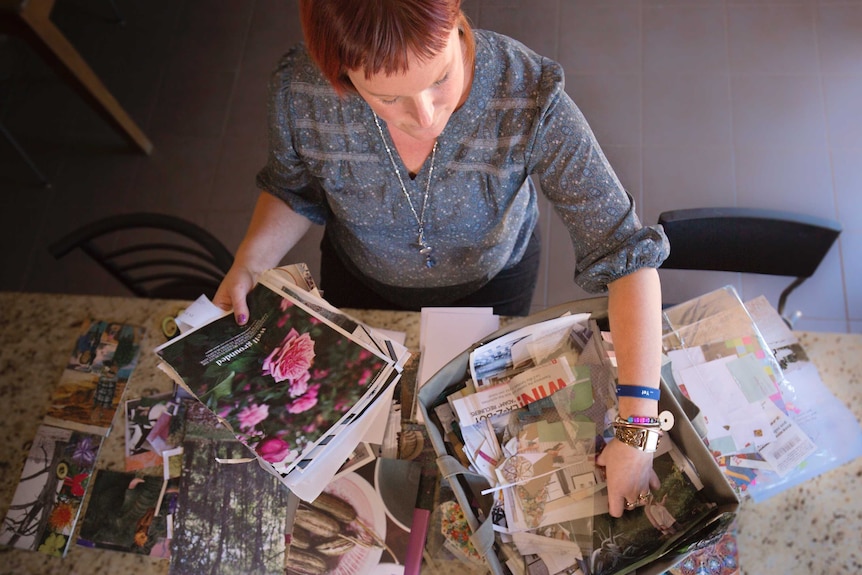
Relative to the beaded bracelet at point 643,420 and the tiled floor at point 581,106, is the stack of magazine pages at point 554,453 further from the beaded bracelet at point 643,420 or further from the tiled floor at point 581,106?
the tiled floor at point 581,106

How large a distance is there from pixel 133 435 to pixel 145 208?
5.07 feet

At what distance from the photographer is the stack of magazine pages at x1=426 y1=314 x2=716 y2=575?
1025mm

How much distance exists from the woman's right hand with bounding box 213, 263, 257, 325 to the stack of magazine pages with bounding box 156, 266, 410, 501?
0.05 ft

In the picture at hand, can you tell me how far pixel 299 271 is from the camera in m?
1.28

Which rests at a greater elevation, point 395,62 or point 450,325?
point 395,62

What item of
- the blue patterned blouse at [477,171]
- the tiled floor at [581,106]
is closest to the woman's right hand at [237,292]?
the blue patterned blouse at [477,171]

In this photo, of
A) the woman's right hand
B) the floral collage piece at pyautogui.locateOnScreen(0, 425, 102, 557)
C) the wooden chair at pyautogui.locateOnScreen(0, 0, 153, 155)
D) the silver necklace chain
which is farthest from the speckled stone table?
the wooden chair at pyautogui.locateOnScreen(0, 0, 153, 155)

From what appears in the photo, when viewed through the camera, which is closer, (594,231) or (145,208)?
(594,231)

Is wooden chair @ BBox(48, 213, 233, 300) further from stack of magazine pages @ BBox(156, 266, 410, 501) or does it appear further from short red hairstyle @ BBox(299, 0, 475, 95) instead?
short red hairstyle @ BBox(299, 0, 475, 95)

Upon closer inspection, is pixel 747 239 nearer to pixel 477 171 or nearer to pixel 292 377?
pixel 477 171

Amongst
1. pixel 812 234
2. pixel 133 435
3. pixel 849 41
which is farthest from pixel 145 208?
pixel 849 41

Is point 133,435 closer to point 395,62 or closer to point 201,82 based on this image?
point 395,62

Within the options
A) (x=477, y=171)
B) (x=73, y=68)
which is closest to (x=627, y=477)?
(x=477, y=171)

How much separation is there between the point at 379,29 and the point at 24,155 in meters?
2.39
